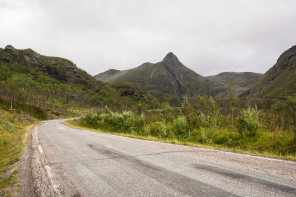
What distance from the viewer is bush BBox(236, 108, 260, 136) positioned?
30.9ft

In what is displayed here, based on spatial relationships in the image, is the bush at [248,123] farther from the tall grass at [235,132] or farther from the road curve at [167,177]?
the road curve at [167,177]

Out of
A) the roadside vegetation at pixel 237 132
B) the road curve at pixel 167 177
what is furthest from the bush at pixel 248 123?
the road curve at pixel 167 177

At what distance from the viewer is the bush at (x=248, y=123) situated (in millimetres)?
9406

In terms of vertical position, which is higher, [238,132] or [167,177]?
[238,132]

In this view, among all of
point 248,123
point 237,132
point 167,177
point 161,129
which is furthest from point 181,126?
point 167,177

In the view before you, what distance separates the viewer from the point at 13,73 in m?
188

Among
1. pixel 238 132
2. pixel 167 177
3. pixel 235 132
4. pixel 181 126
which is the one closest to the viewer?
pixel 167 177

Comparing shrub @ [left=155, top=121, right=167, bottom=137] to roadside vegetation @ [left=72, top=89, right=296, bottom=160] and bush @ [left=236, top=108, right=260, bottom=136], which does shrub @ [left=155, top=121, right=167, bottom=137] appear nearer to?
roadside vegetation @ [left=72, top=89, right=296, bottom=160]

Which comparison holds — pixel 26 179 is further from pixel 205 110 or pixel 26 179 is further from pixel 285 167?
pixel 205 110

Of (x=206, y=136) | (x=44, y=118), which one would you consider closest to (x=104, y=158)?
(x=206, y=136)

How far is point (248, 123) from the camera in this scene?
949cm

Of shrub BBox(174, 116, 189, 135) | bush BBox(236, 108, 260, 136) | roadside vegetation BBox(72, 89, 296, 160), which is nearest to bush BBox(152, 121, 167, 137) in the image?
roadside vegetation BBox(72, 89, 296, 160)

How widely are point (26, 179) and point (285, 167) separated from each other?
7.59 m

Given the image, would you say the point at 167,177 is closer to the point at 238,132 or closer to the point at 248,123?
the point at 248,123
